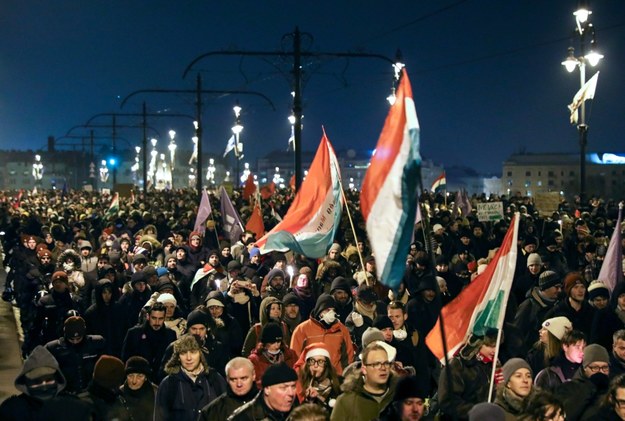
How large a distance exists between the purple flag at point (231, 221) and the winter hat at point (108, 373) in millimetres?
12409

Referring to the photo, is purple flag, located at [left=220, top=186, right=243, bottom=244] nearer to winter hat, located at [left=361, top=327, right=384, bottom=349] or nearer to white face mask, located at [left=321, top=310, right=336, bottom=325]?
white face mask, located at [left=321, top=310, right=336, bottom=325]

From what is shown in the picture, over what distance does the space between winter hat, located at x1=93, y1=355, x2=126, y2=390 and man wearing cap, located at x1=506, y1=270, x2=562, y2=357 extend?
13.2ft

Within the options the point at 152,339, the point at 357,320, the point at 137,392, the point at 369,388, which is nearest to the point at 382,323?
the point at 357,320

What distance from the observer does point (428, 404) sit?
756 cm

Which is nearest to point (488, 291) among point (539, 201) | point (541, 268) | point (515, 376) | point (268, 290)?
point (515, 376)

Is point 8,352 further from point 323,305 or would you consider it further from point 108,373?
point 108,373

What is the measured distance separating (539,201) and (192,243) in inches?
354

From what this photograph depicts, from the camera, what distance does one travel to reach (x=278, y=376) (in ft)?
19.3

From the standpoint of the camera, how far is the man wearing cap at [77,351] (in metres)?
8.23

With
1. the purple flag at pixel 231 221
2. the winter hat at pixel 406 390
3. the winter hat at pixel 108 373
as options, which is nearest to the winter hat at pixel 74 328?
the winter hat at pixel 108 373

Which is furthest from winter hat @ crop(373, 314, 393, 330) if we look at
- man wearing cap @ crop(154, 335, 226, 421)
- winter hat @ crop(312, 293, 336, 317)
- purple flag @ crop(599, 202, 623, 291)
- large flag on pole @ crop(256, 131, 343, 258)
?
purple flag @ crop(599, 202, 623, 291)

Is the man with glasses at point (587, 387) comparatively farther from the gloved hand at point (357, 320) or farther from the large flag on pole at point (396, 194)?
the gloved hand at point (357, 320)

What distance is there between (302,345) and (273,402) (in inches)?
104

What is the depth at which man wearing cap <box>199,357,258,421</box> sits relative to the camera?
6.20 metres
